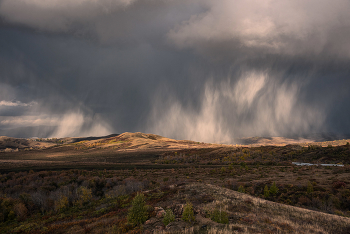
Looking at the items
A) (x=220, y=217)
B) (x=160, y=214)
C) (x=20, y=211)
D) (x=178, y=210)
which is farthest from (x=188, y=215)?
(x=20, y=211)

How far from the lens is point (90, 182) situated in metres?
42.7

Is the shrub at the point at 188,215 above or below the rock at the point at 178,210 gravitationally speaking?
above

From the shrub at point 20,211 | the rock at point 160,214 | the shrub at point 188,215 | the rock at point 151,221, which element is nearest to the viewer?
the shrub at point 188,215

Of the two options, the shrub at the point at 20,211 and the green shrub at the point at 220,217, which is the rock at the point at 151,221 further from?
the shrub at the point at 20,211

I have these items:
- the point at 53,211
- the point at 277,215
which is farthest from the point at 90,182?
the point at 277,215

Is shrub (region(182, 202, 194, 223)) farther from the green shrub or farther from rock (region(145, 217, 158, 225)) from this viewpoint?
rock (region(145, 217, 158, 225))

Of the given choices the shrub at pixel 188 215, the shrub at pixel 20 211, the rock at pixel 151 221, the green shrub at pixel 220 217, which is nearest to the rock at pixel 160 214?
A: the rock at pixel 151 221

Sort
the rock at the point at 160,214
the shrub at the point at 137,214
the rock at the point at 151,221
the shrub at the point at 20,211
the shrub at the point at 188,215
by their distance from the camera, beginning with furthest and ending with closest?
the shrub at the point at 20,211
the rock at the point at 160,214
the shrub at the point at 137,214
the rock at the point at 151,221
the shrub at the point at 188,215

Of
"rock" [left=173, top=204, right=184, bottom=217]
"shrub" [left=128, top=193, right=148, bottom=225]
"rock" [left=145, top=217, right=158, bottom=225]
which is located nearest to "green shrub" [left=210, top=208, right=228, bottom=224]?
"rock" [left=173, top=204, right=184, bottom=217]

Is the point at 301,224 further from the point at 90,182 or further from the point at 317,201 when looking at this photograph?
the point at 90,182

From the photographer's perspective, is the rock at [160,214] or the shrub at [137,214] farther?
the rock at [160,214]

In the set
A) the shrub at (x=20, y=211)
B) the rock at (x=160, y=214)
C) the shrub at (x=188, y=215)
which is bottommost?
the shrub at (x=20, y=211)

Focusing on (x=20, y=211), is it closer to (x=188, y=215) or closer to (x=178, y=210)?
(x=178, y=210)

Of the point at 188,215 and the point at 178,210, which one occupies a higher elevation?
the point at 188,215
